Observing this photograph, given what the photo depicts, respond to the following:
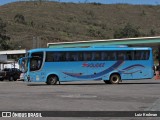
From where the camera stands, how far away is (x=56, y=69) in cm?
3700

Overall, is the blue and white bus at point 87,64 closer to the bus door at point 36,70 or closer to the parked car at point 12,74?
the bus door at point 36,70

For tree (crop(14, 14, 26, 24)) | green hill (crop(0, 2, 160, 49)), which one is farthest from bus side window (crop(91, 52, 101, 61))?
tree (crop(14, 14, 26, 24))

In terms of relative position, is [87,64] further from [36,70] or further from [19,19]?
[19,19]

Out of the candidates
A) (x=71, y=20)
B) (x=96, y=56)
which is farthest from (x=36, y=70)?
(x=71, y=20)

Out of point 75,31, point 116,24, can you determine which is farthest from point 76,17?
point 75,31

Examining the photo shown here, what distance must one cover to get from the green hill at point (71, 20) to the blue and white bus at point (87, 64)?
75.7m

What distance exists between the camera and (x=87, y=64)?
3766 centimetres

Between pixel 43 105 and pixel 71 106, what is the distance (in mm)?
1115

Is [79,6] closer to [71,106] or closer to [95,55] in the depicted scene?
[95,55]

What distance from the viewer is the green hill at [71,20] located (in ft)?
431

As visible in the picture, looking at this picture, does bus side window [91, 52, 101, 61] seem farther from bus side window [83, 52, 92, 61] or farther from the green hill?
the green hill

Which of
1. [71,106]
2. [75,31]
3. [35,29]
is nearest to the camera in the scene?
[71,106]

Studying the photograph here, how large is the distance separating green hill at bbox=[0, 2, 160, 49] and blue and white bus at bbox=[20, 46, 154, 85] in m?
75.7

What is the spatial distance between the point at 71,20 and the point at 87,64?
131 m
